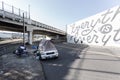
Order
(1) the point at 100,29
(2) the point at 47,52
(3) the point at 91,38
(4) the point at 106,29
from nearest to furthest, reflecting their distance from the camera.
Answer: (2) the point at 47,52
(4) the point at 106,29
(1) the point at 100,29
(3) the point at 91,38

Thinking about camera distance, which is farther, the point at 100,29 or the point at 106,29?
the point at 100,29

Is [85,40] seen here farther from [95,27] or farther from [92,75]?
[92,75]

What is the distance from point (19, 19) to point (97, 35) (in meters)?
17.8

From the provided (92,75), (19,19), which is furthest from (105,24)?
(92,75)

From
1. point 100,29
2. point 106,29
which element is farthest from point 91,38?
point 106,29

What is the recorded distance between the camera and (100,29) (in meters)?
33.6

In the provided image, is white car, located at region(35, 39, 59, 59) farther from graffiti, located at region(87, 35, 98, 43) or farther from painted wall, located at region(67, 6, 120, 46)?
graffiti, located at region(87, 35, 98, 43)

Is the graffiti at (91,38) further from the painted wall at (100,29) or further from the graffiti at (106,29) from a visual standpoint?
the graffiti at (106,29)

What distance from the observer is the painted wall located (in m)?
29.7

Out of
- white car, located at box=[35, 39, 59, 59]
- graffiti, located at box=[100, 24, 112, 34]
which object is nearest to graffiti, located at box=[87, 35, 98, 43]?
graffiti, located at box=[100, 24, 112, 34]

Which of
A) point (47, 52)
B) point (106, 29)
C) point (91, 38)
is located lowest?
point (47, 52)

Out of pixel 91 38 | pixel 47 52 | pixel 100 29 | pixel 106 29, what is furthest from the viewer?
pixel 91 38

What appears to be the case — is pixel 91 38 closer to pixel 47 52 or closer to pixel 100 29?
pixel 100 29

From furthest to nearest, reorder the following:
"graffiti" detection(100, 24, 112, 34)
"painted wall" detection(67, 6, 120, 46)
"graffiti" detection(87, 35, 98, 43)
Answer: "graffiti" detection(87, 35, 98, 43), "graffiti" detection(100, 24, 112, 34), "painted wall" detection(67, 6, 120, 46)
